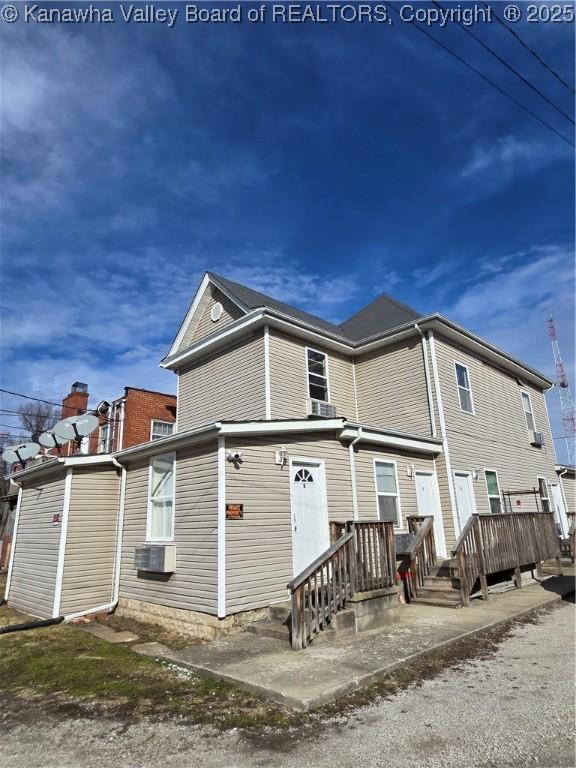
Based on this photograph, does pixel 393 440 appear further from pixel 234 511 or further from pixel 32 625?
pixel 32 625

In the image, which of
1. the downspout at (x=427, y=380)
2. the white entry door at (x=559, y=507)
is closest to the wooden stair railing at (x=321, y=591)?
the downspout at (x=427, y=380)

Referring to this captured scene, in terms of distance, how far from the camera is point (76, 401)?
66.8 ft

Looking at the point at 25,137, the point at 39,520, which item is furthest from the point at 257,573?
the point at 25,137

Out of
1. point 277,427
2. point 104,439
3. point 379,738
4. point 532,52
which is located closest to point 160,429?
point 104,439

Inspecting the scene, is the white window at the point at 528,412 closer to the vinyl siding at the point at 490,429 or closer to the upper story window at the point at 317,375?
the vinyl siding at the point at 490,429

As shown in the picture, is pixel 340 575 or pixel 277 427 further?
pixel 277 427

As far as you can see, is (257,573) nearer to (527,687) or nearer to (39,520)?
(527,687)

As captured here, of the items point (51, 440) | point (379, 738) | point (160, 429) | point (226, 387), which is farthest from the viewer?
point (160, 429)

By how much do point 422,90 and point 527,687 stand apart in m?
8.99

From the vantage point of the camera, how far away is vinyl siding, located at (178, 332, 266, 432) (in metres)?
11.2

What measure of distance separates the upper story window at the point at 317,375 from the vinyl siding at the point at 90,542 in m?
5.47

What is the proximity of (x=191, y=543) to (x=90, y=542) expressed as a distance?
295 centimetres

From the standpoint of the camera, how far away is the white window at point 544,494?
15461mm

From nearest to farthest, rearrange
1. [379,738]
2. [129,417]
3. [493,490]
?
1. [379,738]
2. [493,490]
3. [129,417]
